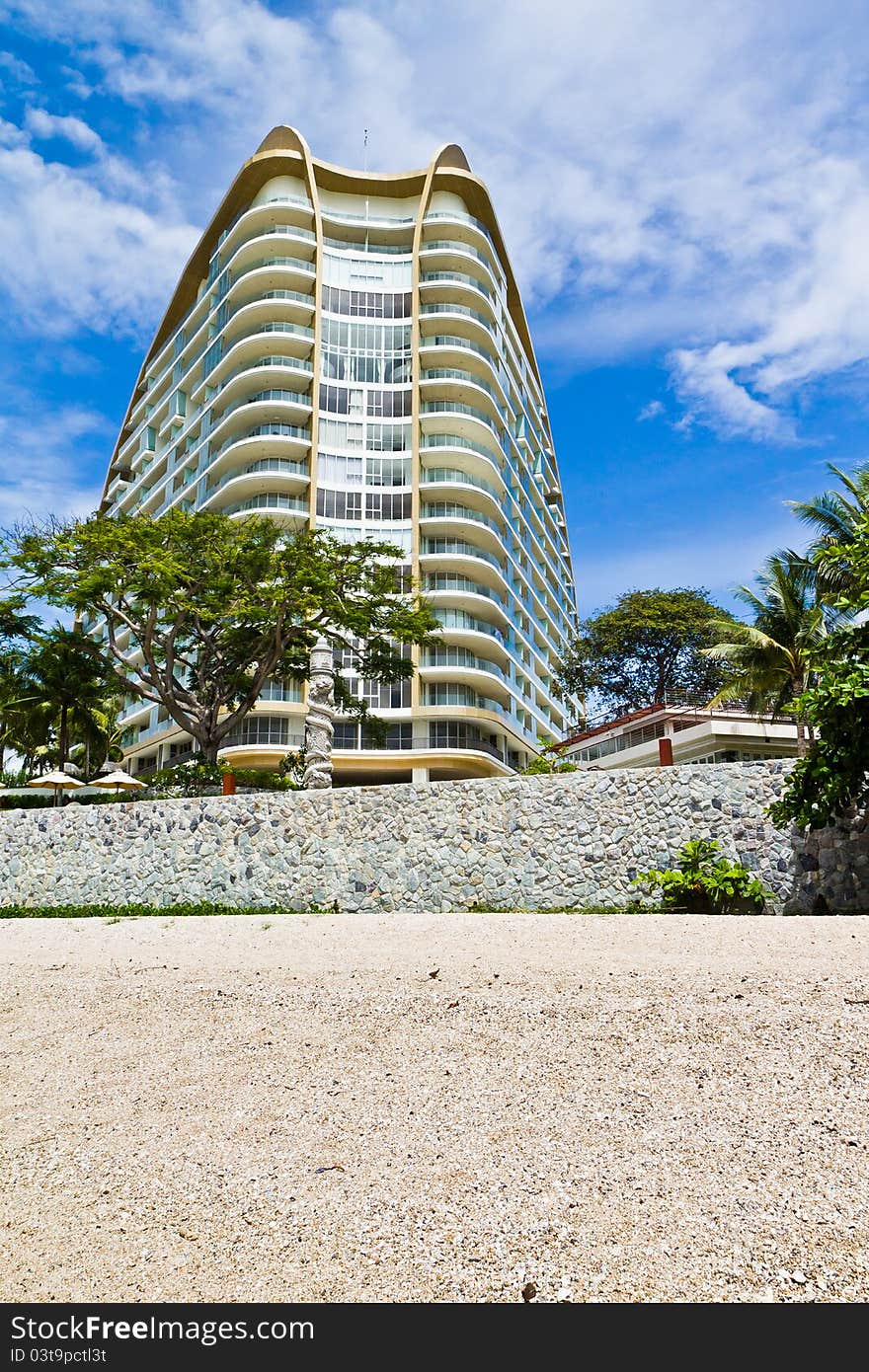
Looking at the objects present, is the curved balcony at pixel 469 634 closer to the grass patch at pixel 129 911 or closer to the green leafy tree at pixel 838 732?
the grass patch at pixel 129 911

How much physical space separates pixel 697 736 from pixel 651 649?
62.4ft

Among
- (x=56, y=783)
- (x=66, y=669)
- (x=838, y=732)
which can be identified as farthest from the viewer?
(x=66, y=669)

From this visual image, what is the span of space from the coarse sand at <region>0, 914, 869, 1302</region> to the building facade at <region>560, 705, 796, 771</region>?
25.3 metres

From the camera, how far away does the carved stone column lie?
2061 centimetres

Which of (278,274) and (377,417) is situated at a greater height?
(278,274)

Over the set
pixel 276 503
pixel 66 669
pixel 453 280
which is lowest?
pixel 66 669

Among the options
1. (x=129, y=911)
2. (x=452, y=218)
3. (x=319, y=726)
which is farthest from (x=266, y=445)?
(x=129, y=911)

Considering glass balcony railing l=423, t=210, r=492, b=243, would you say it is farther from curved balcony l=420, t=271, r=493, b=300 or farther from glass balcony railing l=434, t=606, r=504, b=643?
glass balcony railing l=434, t=606, r=504, b=643

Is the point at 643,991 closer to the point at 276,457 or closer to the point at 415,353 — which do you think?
the point at 276,457

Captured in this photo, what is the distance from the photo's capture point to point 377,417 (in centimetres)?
5750

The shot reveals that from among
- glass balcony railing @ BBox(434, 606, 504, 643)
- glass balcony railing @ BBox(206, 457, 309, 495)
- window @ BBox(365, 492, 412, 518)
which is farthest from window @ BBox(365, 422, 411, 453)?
glass balcony railing @ BBox(434, 606, 504, 643)

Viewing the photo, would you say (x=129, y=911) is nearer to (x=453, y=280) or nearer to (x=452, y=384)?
(x=452, y=384)

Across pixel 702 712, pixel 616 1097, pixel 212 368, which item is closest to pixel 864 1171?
pixel 616 1097

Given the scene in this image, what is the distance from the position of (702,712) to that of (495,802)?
22.7 meters
